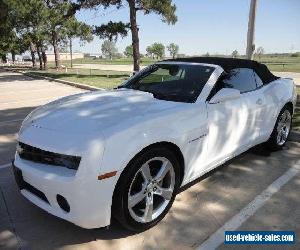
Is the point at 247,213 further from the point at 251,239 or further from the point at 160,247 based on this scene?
the point at 160,247

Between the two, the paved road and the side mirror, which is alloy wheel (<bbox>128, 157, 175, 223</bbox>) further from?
the side mirror

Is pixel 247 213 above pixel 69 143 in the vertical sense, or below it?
below

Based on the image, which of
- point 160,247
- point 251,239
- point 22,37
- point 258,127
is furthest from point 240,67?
point 22,37

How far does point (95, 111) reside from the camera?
357 cm

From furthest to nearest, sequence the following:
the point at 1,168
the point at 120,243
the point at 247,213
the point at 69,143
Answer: the point at 1,168 < the point at 247,213 < the point at 120,243 < the point at 69,143

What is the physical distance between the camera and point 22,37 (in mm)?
37938

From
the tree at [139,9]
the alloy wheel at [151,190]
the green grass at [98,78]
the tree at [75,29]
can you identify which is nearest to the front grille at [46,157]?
the alloy wheel at [151,190]

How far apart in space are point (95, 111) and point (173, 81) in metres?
1.30

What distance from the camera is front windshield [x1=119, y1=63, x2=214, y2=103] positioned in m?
4.09

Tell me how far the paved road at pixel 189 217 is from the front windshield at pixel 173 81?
1.16m

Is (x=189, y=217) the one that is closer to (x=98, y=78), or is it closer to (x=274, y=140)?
(x=274, y=140)

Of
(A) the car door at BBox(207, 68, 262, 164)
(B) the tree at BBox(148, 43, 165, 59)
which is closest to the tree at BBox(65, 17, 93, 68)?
(A) the car door at BBox(207, 68, 262, 164)

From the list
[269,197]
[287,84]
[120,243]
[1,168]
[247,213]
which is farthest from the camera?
[287,84]

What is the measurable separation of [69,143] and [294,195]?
8.86 feet
